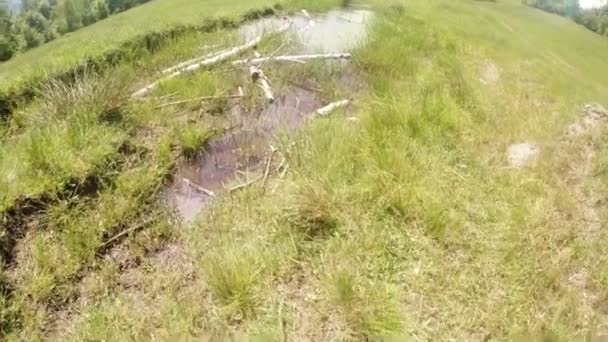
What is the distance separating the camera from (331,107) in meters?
6.25

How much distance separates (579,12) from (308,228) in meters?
55.6

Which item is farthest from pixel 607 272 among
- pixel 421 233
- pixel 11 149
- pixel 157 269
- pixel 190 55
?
pixel 190 55

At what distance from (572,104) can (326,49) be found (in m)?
4.72

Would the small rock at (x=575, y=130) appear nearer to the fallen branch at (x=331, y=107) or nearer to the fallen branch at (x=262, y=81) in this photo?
the fallen branch at (x=331, y=107)

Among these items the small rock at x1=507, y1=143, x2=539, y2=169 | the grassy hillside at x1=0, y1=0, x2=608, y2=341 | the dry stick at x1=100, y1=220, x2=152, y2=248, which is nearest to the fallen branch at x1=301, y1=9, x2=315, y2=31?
the grassy hillside at x1=0, y1=0, x2=608, y2=341

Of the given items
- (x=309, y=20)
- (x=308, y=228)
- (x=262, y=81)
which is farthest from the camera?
(x=309, y=20)

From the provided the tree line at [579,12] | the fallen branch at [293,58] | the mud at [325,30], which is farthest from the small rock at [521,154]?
the tree line at [579,12]

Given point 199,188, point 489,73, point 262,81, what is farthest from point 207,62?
point 489,73

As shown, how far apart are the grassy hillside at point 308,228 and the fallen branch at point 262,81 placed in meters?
0.33

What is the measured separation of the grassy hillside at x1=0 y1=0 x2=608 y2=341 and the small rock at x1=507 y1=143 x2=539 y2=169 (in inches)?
5.6

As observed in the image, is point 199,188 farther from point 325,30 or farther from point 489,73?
point 489,73

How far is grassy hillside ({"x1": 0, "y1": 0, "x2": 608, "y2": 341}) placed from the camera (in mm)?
3056

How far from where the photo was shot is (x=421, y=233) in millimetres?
3762

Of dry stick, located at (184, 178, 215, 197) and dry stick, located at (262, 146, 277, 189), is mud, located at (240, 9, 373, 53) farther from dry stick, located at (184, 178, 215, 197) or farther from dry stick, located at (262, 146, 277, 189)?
dry stick, located at (184, 178, 215, 197)
